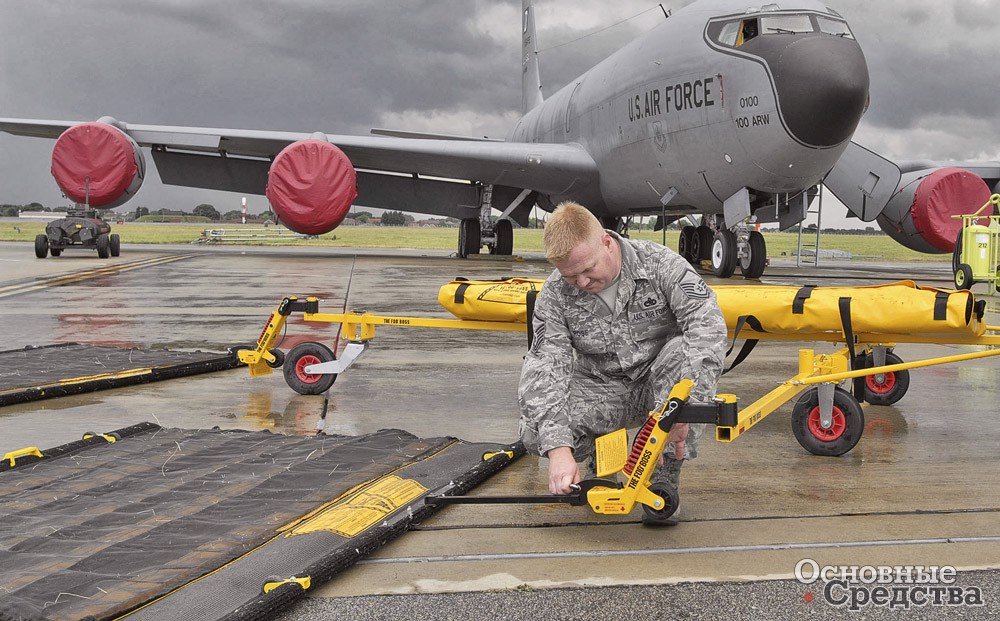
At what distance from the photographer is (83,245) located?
64.6 feet

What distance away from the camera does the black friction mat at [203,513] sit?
7.40 feet

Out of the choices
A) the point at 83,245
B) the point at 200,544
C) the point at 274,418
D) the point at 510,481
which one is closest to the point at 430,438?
the point at 510,481

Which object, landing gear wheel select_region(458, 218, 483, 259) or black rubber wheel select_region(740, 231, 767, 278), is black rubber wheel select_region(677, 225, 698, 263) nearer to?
black rubber wheel select_region(740, 231, 767, 278)

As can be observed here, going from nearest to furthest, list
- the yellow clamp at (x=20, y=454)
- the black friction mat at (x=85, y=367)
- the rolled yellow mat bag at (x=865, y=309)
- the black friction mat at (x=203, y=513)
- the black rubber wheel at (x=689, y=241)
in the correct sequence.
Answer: the black friction mat at (x=203, y=513) → the yellow clamp at (x=20, y=454) → the rolled yellow mat bag at (x=865, y=309) → the black friction mat at (x=85, y=367) → the black rubber wheel at (x=689, y=241)

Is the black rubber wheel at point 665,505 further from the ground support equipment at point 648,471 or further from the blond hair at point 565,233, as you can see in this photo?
the blond hair at point 565,233

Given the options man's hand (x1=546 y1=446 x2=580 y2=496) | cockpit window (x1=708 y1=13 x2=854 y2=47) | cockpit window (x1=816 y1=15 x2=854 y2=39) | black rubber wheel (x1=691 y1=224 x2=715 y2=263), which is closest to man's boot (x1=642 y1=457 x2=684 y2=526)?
man's hand (x1=546 y1=446 x2=580 y2=496)

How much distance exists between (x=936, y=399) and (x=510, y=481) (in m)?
3.04

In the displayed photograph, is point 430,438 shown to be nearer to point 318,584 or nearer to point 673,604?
point 318,584

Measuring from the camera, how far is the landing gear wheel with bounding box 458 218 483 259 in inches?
864

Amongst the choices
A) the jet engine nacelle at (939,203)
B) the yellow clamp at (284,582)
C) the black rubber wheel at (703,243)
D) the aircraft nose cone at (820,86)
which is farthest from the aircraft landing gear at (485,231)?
the yellow clamp at (284,582)

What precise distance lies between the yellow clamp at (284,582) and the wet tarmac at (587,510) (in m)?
0.06

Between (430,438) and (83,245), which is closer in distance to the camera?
(430,438)

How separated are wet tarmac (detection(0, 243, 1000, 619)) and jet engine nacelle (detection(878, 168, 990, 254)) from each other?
35.7ft

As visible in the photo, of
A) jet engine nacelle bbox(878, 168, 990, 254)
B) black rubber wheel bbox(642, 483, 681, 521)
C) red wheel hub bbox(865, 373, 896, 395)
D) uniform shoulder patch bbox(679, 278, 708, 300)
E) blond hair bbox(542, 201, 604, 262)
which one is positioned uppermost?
jet engine nacelle bbox(878, 168, 990, 254)
